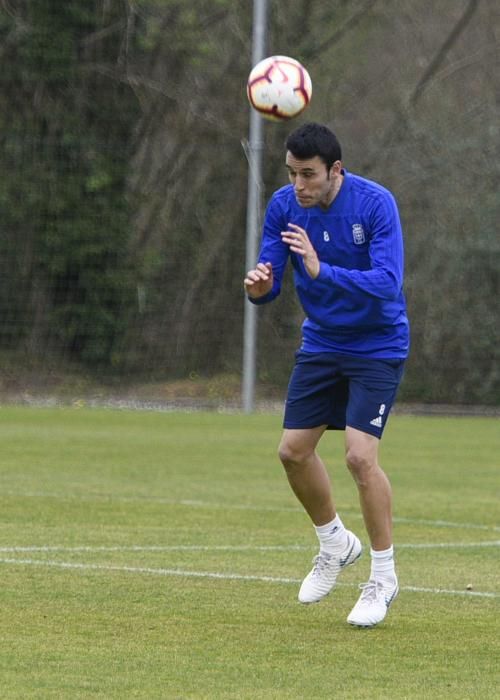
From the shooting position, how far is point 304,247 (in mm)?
6723

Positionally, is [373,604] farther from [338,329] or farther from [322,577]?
[338,329]

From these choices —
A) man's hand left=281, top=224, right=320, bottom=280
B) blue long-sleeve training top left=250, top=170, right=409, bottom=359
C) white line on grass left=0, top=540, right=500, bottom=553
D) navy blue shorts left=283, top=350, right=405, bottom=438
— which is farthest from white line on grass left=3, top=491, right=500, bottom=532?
man's hand left=281, top=224, right=320, bottom=280

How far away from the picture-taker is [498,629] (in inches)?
263

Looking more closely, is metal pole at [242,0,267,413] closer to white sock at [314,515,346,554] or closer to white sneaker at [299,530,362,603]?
white sock at [314,515,346,554]

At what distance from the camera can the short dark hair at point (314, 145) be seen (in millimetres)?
6922

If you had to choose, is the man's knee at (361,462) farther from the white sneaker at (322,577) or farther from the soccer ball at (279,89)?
the soccer ball at (279,89)

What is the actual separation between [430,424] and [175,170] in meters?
5.65


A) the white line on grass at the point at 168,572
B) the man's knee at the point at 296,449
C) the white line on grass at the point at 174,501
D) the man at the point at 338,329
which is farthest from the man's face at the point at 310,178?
the white line on grass at the point at 174,501

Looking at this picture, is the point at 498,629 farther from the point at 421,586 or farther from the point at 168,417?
the point at 168,417

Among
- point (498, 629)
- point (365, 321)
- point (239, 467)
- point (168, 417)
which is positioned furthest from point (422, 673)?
point (168, 417)

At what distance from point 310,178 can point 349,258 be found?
42 cm

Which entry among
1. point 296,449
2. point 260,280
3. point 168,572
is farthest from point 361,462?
point 168,572

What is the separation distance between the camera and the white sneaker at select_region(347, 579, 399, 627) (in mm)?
6711

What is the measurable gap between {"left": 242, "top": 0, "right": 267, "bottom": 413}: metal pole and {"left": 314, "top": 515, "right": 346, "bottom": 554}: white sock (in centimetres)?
1376
